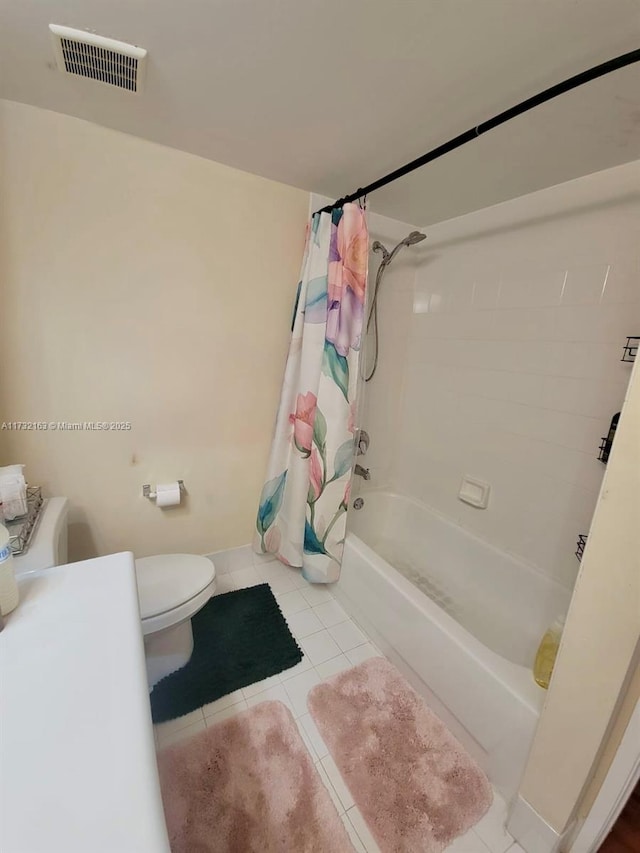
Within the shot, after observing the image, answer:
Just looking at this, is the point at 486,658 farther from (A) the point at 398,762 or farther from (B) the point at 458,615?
(B) the point at 458,615

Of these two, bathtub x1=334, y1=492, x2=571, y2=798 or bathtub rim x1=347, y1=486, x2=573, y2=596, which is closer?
bathtub x1=334, y1=492, x2=571, y2=798

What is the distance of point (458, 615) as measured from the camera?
166cm

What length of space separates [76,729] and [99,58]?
1.61 metres

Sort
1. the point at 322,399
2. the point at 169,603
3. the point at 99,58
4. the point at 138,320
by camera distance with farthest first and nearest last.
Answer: the point at 322,399 < the point at 138,320 < the point at 169,603 < the point at 99,58

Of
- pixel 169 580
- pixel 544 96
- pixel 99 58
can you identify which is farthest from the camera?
pixel 169 580

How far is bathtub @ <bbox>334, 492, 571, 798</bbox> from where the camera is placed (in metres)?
1.03

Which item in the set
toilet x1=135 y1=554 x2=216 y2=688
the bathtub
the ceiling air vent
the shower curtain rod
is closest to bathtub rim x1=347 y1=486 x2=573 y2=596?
the bathtub

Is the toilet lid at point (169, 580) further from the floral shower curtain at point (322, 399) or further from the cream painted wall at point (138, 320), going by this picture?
the floral shower curtain at point (322, 399)

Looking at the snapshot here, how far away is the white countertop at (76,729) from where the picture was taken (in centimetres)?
41

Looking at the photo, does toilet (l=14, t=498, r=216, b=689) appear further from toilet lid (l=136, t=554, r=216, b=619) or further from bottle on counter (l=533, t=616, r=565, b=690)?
bottle on counter (l=533, t=616, r=565, b=690)

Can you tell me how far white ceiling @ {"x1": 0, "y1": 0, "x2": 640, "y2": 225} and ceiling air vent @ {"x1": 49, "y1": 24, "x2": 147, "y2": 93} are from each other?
0.07 feet

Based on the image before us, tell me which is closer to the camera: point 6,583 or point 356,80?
point 6,583

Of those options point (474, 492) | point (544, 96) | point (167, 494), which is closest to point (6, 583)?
point (167, 494)

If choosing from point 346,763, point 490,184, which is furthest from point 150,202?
point 346,763
